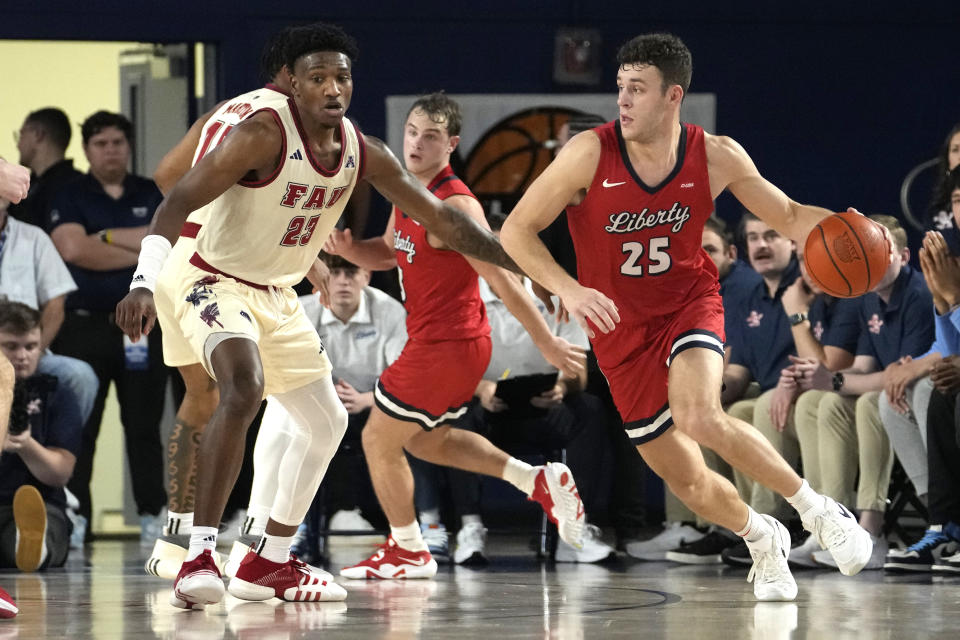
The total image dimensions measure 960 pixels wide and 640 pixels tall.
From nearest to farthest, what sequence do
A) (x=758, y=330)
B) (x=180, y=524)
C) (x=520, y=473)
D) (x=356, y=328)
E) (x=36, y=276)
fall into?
(x=180, y=524) < (x=520, y=473) < (x=758, y=330) < (x=356, y=328) < (x=36, y=276)

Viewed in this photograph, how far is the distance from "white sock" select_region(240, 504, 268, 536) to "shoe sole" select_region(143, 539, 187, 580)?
9.8 inches

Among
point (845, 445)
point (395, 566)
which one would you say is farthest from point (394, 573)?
point (845, 445)

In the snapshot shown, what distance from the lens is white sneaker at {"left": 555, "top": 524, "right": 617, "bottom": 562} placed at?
6793mm

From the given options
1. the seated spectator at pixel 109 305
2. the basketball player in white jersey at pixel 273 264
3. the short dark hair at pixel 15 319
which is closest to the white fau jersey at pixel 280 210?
the basketball player in white jersey at pixel 273 264

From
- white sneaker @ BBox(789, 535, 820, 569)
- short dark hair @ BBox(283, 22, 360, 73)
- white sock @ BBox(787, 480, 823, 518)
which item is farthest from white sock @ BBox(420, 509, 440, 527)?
Result: short dark hair @ BBox(283, 22, 360, 73)

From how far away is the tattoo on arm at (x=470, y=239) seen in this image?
511 cm

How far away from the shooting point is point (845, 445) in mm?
6637

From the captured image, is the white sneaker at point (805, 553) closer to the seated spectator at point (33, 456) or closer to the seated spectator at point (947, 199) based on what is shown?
the seated spectator at point (947, 199)

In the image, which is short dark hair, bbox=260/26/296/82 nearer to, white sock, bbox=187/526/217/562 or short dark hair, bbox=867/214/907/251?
white sock, bbox=187/526/217/562

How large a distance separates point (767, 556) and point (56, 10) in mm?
5507

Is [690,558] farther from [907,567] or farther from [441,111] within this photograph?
[441,111]

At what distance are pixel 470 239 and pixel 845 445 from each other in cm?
238

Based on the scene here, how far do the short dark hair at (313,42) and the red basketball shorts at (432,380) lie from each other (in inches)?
61.6

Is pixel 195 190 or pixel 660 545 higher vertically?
pixel 195 190
